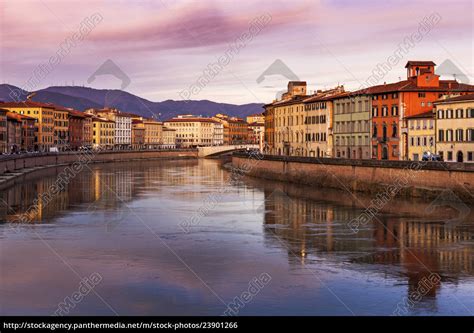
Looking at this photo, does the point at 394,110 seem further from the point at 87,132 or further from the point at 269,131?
the point at 87,132

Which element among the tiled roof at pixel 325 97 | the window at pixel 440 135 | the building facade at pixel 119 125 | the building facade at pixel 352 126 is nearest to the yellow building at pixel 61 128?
the building facade at pixel 119 125

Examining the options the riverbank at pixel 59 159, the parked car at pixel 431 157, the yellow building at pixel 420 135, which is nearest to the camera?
the parked car at pixel 431 157

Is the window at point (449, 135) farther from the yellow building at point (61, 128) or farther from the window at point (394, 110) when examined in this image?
the yellow building at point (61, 128)

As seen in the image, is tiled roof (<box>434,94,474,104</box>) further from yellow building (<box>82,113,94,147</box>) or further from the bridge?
yellow building (<box>82,113,94,147</box>)

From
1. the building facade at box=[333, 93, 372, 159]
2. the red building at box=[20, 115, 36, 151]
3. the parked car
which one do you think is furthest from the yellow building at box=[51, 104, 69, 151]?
the parked car

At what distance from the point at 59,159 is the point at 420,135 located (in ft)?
204

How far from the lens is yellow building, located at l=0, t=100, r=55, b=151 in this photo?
13712 centimetres

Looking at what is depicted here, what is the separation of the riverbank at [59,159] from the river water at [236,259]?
24792 mm

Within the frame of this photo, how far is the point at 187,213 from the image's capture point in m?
45.6

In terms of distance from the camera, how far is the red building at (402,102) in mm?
69438

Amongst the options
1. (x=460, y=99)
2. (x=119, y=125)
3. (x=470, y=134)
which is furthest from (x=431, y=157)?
(x=119, y=125)

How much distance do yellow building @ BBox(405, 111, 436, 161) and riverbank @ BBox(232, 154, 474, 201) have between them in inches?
289

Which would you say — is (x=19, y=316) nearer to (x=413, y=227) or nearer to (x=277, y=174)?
(x=413, y=227)
